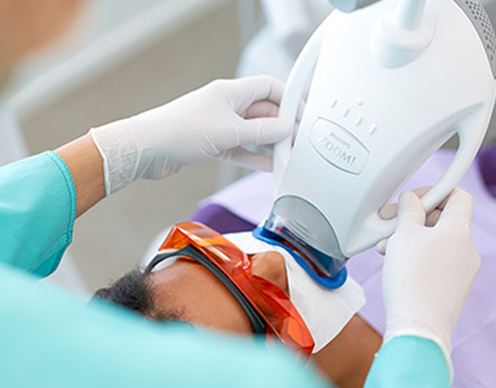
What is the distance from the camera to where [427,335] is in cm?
90

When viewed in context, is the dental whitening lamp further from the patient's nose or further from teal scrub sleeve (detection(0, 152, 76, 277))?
teal scrub sleeve (detection(0, 152, 76, 277))

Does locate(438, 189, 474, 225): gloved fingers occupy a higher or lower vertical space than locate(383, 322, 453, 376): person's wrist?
higher

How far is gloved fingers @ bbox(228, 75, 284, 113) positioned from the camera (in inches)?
47.5

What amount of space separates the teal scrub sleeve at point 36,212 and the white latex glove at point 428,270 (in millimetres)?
458

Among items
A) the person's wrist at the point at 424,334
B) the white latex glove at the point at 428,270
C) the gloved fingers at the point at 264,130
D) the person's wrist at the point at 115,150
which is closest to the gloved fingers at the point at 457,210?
the white latex glove at the point at 428,270

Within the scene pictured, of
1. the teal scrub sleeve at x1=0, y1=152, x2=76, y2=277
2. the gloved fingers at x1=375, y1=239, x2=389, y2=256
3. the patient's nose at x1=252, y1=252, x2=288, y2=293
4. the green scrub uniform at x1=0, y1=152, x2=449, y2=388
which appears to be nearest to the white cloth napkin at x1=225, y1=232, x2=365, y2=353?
the patient's nose at x1=252, y1=252, x2=288, y2=293

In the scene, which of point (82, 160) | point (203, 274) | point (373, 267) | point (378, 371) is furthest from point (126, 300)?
point (373, 267)

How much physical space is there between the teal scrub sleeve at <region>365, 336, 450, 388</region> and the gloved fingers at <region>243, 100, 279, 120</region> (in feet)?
1.62

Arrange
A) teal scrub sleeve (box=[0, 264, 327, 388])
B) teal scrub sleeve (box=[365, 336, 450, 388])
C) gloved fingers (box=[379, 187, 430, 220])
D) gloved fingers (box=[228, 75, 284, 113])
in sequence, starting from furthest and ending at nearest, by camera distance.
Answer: gloved fingers (box=[228, 75, 284, 113]), gloved fingers (box=[379, 187, 430, 220]), teal scrub sleeve (box=[365, 336, 450, 388]), teal scrub sleeve (box=[0, 264, 327, 388])

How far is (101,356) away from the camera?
0.60 metres

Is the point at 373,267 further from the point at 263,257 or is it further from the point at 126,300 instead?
the point at 126,300

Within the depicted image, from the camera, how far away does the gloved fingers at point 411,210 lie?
1022 millimetres

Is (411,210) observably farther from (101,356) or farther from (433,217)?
(101,356)

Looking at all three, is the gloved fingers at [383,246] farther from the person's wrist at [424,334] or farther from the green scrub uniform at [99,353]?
the green scrub uniform at [99,353]
